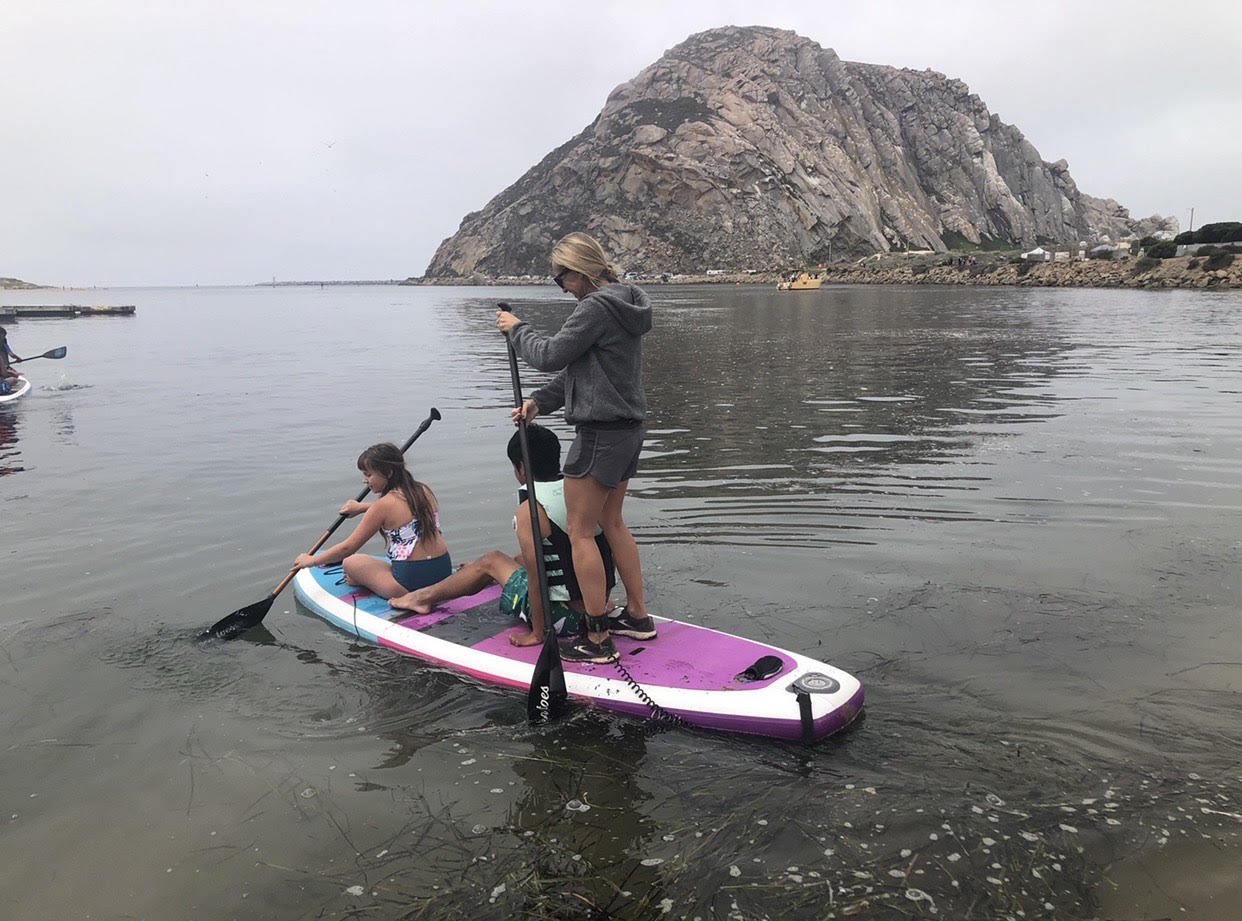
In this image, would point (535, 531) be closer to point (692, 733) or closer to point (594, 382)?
point (594, 382)

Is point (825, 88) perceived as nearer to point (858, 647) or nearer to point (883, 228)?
point (883, 228)

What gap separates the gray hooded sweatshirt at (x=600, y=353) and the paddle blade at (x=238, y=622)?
353 cm

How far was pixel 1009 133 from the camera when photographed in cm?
19925

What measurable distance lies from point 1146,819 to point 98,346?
4508cm

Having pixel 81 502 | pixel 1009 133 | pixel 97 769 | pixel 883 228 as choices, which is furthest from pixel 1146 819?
pixel 1009 133

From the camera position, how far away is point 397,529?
706cm

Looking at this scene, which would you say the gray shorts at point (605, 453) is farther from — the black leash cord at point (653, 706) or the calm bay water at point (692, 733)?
the calm bay water at point (692, 733)

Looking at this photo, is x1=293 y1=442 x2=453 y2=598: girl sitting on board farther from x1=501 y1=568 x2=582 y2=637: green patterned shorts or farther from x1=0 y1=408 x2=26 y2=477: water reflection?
x1=0 y1=408 x2=26 y2=477: water reflection

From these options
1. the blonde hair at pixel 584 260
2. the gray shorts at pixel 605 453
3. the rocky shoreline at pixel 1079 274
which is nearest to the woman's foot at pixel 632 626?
the gray shorts at pixel 605 453

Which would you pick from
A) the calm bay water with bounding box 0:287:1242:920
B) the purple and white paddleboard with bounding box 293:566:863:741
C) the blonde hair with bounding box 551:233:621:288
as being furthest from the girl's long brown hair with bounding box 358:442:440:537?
the blonde hair with bounding box 551:233:621:288

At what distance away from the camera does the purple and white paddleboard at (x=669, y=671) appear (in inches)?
199

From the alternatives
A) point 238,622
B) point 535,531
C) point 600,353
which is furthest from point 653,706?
point 238,622

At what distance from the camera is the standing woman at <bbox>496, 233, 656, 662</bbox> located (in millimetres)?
5266

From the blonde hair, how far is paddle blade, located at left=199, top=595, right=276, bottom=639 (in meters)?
3.99
